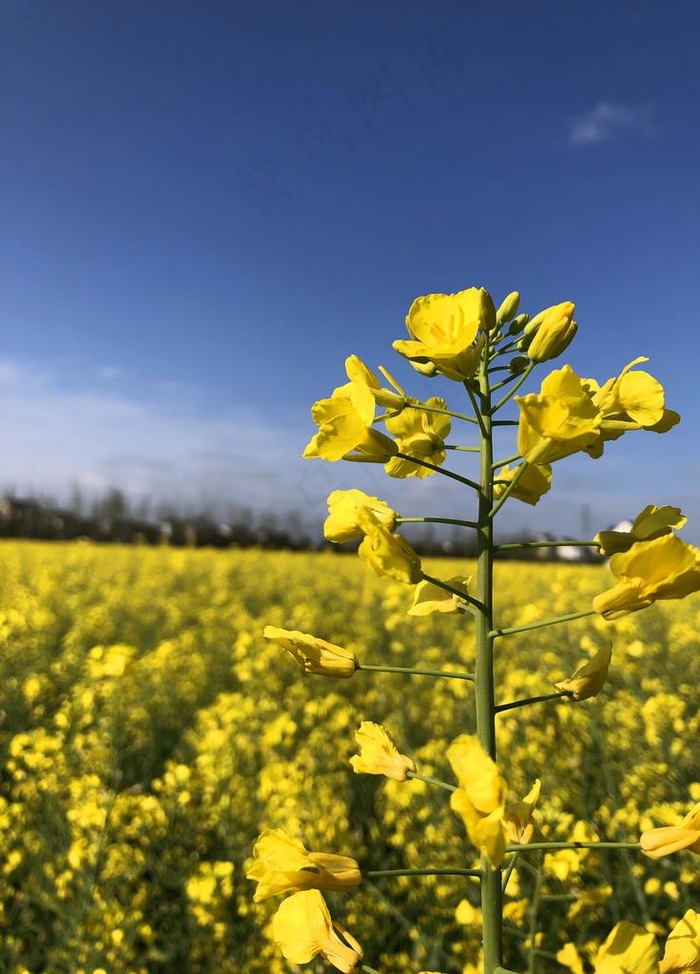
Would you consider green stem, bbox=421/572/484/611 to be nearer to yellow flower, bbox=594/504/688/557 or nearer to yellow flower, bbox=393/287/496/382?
yellow flower, bbox=594/504/688/557

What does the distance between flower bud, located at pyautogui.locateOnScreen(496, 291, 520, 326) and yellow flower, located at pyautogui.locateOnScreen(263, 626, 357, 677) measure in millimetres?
694

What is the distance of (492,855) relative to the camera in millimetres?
751

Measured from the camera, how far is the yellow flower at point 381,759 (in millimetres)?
1046

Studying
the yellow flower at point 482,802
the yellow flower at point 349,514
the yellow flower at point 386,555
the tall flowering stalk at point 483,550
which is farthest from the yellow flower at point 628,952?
the yellow flower at point 349,514

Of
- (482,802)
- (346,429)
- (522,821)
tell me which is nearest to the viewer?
(482,802)

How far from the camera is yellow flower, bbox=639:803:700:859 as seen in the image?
95cm

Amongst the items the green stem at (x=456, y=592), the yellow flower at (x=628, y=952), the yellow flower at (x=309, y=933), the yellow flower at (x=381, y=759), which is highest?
the green stem at (x=456, y=592)

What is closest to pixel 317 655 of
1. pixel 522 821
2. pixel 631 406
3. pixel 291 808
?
pixel 522 821

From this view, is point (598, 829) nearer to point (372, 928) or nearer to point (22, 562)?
point (372, 928)

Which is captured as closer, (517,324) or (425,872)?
(425,872)

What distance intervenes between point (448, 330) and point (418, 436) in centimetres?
19

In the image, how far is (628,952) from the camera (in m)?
0.90

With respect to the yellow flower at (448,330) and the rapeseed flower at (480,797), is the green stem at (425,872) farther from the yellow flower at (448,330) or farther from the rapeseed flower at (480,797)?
the yellow flower at (448,330)

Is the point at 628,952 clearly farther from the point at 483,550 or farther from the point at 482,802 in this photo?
the point at 483,550
